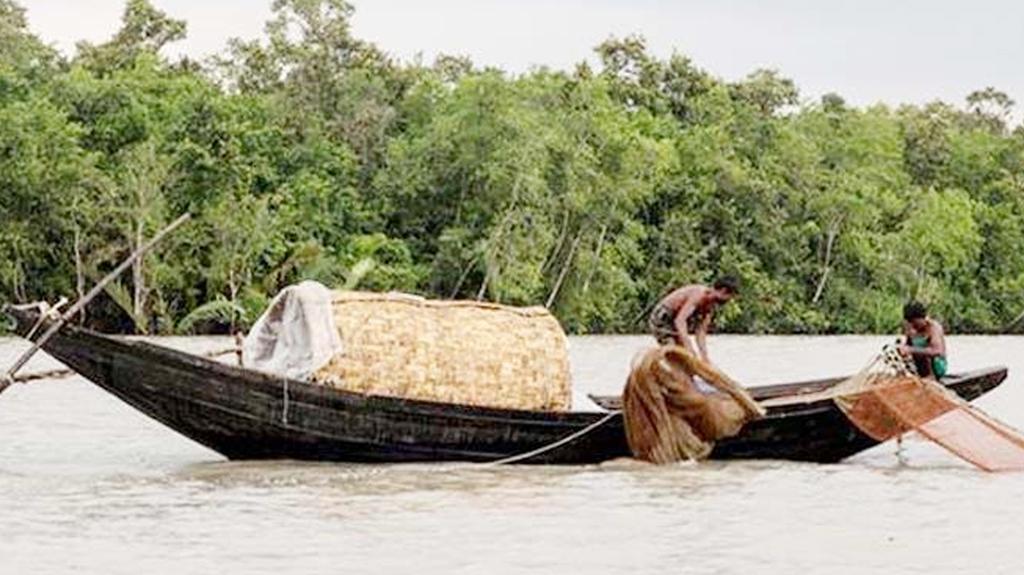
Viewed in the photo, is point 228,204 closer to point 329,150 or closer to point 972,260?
point 329,150

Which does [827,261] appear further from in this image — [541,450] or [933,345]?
[541,450]

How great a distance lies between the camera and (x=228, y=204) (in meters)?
45.5

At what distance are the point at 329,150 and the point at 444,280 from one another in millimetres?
4652

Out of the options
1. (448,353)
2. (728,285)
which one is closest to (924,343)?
(728,285)

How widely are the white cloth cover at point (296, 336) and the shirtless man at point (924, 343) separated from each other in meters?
4.57

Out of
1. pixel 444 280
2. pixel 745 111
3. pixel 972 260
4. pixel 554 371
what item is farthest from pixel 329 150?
pixel 554 371

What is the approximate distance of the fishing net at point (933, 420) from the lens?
13.8m

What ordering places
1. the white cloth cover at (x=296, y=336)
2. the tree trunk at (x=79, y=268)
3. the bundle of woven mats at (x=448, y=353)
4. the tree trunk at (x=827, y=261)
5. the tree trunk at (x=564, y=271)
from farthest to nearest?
the tree trunk at (x=827, y=261) < the tree trunk at (x=564, y=271) < the tree trunk at (x=79, y=268) < the bundle of woven mats at (x=448, y=353) < the white cloth cover at (x=296, y=336)

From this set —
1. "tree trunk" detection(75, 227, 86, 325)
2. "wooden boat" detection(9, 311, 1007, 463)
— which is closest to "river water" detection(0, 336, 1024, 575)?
"wooden boat" detection(9, 311, 1007, 463)

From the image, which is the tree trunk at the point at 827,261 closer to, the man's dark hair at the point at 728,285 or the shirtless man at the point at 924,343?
the shirtless man at the point at 924,343

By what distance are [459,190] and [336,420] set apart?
37.8 metres

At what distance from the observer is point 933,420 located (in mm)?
13945

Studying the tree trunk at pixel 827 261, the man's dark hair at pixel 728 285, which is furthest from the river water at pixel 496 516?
the tree trunk at pixel 827 261

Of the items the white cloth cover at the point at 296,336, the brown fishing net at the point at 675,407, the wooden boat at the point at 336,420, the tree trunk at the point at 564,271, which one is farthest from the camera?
the tree trunk at the point at 564,271
